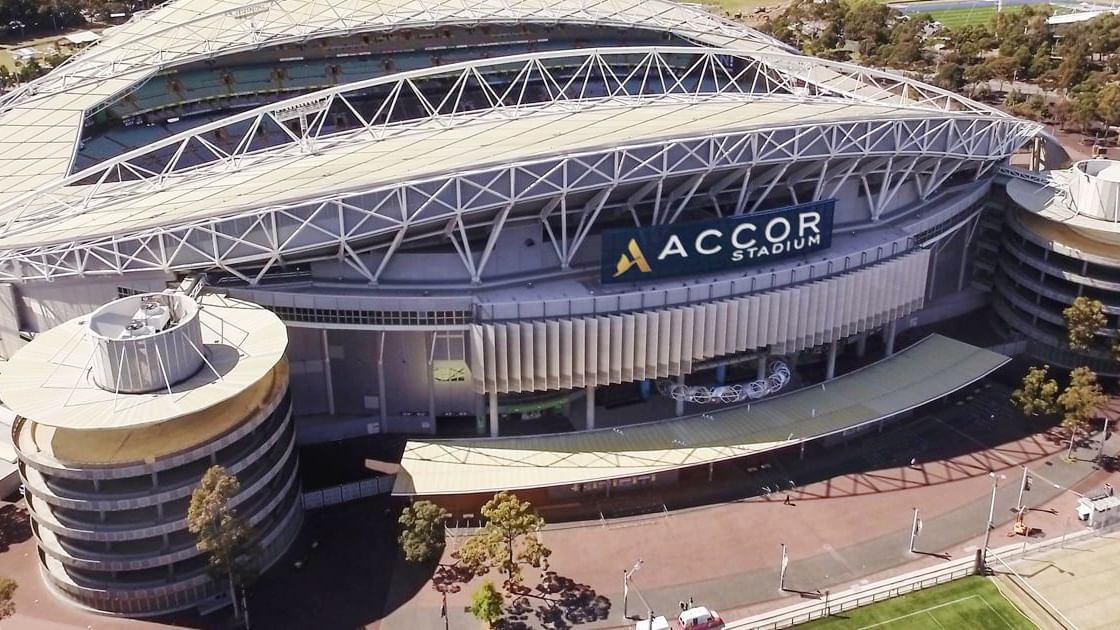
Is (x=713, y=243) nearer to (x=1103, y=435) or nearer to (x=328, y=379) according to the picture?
(x=328, y=379)

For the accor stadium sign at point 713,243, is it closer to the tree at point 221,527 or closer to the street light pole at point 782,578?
the street light pole at point 782,578

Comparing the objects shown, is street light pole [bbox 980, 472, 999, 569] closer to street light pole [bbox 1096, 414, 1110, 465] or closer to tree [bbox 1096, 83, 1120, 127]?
street light pole [bbox 1096, 414, 1110, 465]

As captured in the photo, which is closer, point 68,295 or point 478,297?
point 478,297

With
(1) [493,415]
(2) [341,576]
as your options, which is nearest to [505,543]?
(2) [341,576]

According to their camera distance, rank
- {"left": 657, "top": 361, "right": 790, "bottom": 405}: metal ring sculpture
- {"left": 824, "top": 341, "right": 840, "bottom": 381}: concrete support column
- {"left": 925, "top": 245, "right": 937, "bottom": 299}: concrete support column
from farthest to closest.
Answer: {"left": 925, "top": 245, "right": 937, "bottom": 299}: concrete support column < {"left": 824, "top": 341, "right": 840, "bottom": 381}: concrete support column < {"left": 657, "top": 361, "right": 790, "bottom": 405}: metal ring sculpture

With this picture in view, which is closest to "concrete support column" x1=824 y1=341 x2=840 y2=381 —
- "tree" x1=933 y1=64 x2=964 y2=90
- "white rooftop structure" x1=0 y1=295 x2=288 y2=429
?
"white rooftop structure" x1=0 y1=295 x2=288 y2=429
